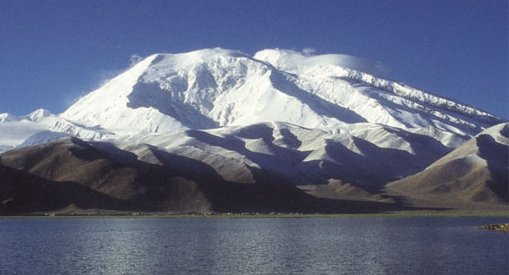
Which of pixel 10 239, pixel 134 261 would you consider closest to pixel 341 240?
pixel 134 261

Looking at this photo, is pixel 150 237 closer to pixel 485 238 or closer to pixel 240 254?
pixel 240 254

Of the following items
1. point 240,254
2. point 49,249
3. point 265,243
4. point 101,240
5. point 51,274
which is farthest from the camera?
point 101,240

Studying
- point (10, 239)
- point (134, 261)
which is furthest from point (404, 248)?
point (10, 239)

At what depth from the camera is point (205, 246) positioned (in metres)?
117

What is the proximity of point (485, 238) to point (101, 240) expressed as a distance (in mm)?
64165

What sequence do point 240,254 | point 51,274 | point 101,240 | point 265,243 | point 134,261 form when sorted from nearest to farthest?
point 51,274 < point 134,261 < point 240,254 < point 265,243 < point 101,240

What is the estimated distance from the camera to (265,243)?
123625 mm

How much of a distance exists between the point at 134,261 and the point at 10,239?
46901 millimetres

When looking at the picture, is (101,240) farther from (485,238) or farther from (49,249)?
(485,238)

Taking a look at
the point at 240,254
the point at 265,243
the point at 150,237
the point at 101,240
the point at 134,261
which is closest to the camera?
the point at 134,261

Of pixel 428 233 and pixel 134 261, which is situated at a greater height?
pixel 428 233

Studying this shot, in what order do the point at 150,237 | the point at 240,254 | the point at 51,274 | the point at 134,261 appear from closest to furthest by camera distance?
the point at 51,274 < the point at 134,261 < the point at 240,254 < the point at 150,237

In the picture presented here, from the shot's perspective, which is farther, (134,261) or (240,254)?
(240,254)

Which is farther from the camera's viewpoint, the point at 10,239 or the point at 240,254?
the point at 10,239
